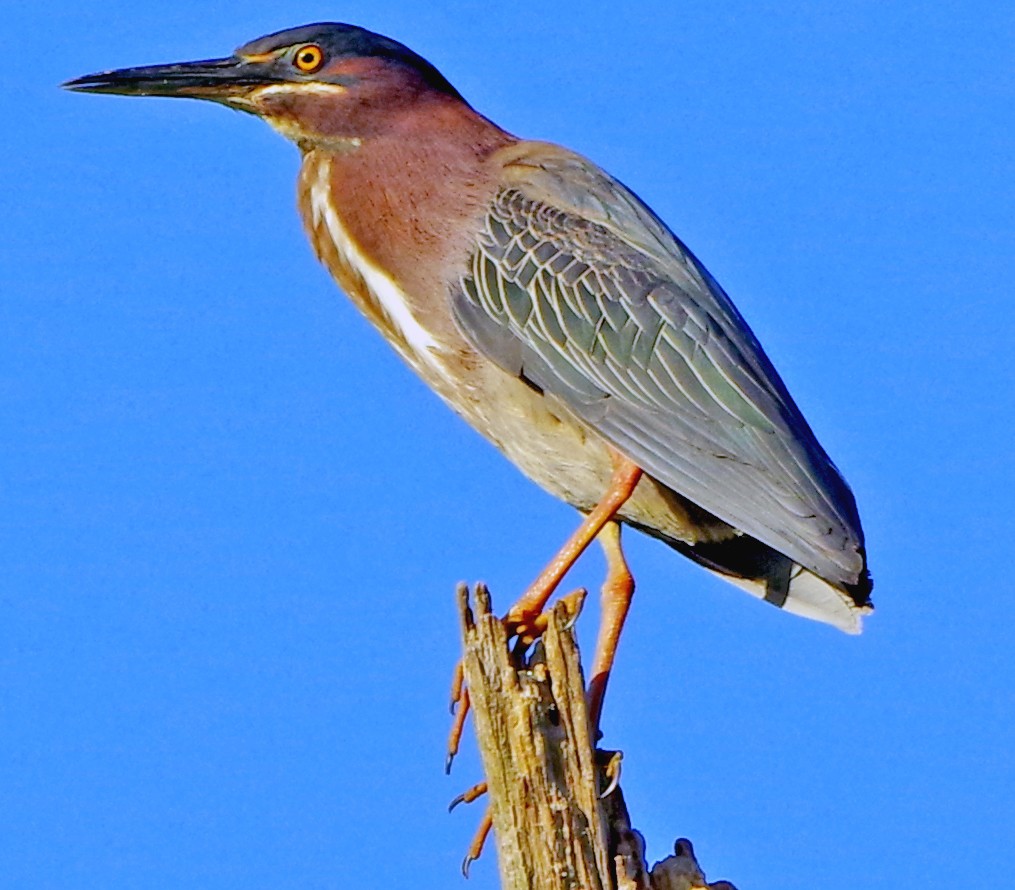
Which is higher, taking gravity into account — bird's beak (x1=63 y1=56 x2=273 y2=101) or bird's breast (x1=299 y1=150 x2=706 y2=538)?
bird's beak (x1=63 y1=56 x2=273 y2=101)

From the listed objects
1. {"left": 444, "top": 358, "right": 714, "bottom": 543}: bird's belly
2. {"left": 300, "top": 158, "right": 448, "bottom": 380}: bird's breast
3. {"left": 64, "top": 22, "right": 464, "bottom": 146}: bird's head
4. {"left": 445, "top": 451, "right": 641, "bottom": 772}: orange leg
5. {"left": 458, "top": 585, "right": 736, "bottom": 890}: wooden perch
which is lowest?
{"left": 458, "top": 585, "right": 736, "bottom": 890}: wooden perch

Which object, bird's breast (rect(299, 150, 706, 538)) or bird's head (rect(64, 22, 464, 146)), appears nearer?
bird's breast (rect(299, 150, 706, 538))

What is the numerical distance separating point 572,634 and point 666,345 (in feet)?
4.61

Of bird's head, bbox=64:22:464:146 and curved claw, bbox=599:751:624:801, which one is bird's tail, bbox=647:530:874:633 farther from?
bird's head, bbox=64:22:464:146

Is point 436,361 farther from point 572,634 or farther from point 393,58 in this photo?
point 572,634

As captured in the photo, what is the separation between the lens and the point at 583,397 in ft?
16.0

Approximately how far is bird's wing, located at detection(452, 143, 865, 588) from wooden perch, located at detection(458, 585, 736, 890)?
44.4 inches

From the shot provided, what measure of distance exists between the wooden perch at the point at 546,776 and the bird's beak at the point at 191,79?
2311 millimetres

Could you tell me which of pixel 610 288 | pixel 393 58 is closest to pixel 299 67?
pixel 393 58

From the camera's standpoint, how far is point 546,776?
3680 mm

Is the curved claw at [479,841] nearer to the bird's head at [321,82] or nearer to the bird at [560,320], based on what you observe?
the bird at [560,320]

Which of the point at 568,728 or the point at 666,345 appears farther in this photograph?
the point at 666,345

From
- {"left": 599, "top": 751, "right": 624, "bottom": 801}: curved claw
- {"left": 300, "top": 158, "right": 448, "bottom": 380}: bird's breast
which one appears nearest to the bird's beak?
{"left": 300, "top": 158, "right": 448, "bottom": 380}: bird's breast

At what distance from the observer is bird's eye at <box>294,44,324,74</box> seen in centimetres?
531
